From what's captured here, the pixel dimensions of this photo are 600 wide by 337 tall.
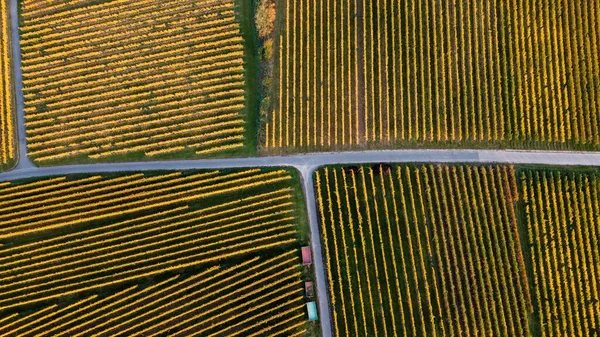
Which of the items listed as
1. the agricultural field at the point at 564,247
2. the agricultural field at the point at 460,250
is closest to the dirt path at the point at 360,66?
the agricultural field at the point at 460,250

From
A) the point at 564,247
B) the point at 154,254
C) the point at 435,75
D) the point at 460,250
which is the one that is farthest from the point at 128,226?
the point at 564,247

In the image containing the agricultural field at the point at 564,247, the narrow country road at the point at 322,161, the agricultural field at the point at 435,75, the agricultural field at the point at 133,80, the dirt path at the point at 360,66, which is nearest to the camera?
the agricultural field at the point at 564,247

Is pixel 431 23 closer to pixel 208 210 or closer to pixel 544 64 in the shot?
pixel 544 64

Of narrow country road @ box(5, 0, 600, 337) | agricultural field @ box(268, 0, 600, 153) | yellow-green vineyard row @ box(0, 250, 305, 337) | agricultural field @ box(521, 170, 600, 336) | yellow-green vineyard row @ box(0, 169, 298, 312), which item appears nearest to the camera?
agricultural field @ box(521, 170, 600, 336)

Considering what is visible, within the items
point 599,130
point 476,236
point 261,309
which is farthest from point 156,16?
point 599,130

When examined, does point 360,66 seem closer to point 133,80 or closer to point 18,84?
point 133,80

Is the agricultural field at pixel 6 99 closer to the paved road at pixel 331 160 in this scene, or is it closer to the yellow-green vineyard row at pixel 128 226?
the paved road at pixel 331 160

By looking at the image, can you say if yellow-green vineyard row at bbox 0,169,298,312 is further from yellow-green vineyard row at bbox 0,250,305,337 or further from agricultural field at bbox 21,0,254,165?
agricultural field at bbox 21,0,254,165

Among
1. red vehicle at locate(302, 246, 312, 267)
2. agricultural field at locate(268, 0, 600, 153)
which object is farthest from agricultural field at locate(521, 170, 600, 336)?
red vehicle at locate(302, 246, 312, 267)
